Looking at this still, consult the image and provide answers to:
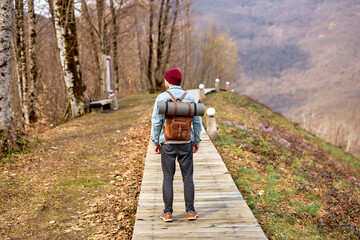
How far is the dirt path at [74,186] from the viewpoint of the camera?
5008 millimetres

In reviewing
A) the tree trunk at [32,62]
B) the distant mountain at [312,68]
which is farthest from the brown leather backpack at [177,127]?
the distant mountain at [312,68]

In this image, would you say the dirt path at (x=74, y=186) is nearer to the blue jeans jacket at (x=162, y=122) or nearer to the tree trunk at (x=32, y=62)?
the blue jeans jacket at (x=162, y=122)

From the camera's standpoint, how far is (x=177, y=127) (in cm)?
418

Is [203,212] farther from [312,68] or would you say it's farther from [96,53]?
[312,68]

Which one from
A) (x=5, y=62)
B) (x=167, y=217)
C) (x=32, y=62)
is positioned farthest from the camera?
(x=32, y=62)

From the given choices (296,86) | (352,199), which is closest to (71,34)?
(352,199)

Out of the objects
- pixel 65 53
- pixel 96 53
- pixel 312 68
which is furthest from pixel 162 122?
pixel 312 68

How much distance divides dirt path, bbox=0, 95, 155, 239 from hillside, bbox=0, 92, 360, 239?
0.02m

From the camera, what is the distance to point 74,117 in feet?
45.8

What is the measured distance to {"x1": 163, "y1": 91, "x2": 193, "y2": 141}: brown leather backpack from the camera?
4.18m

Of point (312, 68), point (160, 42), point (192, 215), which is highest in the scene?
point (312, 68)

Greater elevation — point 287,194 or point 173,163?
point 173,163

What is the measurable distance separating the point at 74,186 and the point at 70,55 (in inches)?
339

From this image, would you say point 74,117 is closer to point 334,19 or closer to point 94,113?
point 94,113
